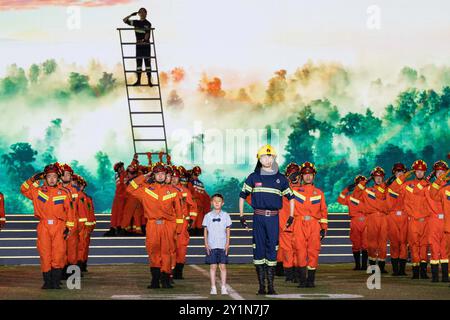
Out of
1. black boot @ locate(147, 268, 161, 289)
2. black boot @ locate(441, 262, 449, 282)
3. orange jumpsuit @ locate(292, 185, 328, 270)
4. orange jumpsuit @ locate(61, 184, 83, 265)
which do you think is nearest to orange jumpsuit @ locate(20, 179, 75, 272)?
black boot @ locate(147, 268, 161, 289)

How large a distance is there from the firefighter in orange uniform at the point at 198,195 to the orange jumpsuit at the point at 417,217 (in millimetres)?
8426

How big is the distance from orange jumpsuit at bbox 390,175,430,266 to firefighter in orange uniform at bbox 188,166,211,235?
843 cm

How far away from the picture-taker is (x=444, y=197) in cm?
2316

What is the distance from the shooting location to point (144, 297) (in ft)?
68.9

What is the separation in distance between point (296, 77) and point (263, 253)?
15112mm

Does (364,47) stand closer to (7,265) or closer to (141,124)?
(141,124)

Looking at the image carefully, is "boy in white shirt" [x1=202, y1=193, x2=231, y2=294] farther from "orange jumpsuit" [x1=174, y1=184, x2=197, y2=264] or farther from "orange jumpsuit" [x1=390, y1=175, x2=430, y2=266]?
"orange jumpsuit" [x1=390, y1=175, x2=430, y2=266]

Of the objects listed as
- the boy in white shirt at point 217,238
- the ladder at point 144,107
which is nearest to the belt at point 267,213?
the boy in white shirt at point 217,238

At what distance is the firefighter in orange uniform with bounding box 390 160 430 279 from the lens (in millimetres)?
24578

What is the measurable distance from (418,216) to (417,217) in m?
0.03

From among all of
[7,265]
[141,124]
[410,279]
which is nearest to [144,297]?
[410,279]

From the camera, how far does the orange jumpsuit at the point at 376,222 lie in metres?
26.5

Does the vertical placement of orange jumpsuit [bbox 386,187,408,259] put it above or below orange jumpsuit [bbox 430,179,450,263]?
below

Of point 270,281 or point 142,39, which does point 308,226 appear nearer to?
point 270,281
